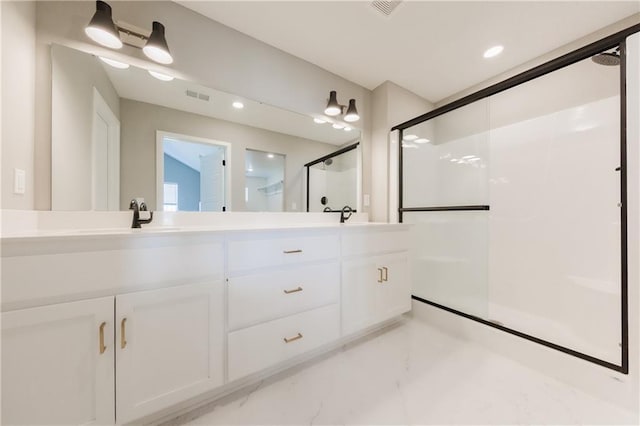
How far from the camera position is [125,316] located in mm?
946

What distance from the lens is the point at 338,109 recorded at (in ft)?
7.02

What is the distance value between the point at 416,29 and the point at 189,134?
184 centimetres

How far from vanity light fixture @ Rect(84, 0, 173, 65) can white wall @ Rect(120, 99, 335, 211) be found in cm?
29

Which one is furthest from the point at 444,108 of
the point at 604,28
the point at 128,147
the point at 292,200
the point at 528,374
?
the point at 128,147

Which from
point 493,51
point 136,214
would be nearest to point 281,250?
point 136,214

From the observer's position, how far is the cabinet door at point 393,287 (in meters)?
1.84

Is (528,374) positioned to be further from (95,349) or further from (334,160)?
(95,349)

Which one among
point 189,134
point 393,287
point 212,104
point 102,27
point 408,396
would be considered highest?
point 102,27

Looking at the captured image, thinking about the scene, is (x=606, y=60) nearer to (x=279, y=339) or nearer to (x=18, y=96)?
(x=279, y=339)

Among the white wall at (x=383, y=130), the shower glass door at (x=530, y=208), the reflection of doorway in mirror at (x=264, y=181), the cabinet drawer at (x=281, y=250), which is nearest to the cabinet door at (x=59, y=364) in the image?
the cabinet drawer at (x=281, y=250)

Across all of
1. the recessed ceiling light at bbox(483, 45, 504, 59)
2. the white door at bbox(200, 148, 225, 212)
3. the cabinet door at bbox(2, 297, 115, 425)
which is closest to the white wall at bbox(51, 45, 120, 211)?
the white door at bbox(200, 148, 225, 212)

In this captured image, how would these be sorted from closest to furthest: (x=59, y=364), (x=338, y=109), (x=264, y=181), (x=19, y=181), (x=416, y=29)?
1. (x=59, y=364)
2. (x=19, y=181)
3. (x=416, y=29)
4. (x=264, y=181)
5. (x=338, y=109)

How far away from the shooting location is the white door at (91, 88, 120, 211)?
1.31m

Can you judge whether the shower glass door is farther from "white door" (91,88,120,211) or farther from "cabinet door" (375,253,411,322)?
"white door" (91,88,120,211)
